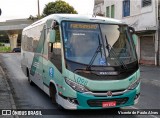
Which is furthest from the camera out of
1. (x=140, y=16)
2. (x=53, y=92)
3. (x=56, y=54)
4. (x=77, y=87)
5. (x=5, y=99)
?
(x=140, y=16)

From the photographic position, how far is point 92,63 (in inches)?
319

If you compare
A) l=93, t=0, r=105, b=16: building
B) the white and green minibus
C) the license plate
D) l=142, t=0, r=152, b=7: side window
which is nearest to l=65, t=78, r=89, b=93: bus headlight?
the white and green minibus

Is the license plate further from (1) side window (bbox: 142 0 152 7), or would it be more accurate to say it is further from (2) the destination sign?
(1) side window (bbox: 142 0 152 7)

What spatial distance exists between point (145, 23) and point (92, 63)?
68.5ft

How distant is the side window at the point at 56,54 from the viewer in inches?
337

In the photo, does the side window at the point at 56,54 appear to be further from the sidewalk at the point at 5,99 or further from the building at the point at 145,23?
the building at the point at 145,23

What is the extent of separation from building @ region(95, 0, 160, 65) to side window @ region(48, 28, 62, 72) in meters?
18.3

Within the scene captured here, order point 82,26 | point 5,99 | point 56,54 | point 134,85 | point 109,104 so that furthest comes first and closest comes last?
point 5,99, point 56,54, point 82,26, point 134,85, point 109,104

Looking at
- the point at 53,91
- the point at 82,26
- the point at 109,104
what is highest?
the point at 82,26

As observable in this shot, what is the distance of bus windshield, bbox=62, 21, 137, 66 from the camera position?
8219 mm

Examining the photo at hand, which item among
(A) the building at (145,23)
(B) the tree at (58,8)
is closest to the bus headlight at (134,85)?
(A) the building at (145,23)

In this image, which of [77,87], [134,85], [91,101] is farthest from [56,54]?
[134,85]

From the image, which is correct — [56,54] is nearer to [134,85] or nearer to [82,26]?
[82,26]

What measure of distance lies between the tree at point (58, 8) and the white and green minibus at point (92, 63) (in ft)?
173
